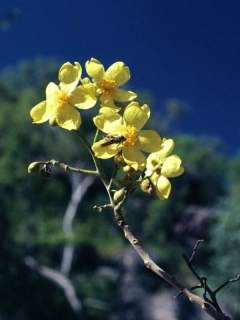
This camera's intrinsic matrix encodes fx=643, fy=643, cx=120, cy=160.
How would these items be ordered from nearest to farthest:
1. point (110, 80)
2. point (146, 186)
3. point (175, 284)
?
point (175, 284)
point (146, 186)
point (110, 80)

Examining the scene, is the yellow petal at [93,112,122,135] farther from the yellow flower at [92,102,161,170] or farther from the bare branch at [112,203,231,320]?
the bare branch at [112,203,231,320]

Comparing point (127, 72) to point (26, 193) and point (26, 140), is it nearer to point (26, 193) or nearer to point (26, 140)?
point (26, 193)

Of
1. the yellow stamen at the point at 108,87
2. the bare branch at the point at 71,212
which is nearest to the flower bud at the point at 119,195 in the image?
the yellow stamen at the point at 108,87

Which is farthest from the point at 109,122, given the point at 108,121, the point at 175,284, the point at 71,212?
the point at 71,212

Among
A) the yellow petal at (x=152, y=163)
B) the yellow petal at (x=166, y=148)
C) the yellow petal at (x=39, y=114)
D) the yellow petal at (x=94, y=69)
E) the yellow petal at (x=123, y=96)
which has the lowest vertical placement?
the yellow petal at (x=152, y=163)

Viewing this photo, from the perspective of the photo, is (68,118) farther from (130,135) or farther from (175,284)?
(175,284)

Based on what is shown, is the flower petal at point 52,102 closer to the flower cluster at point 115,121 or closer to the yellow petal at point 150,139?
the flower cluster at point 115,121

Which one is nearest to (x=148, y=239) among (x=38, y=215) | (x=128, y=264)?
(x=38, y=215)
